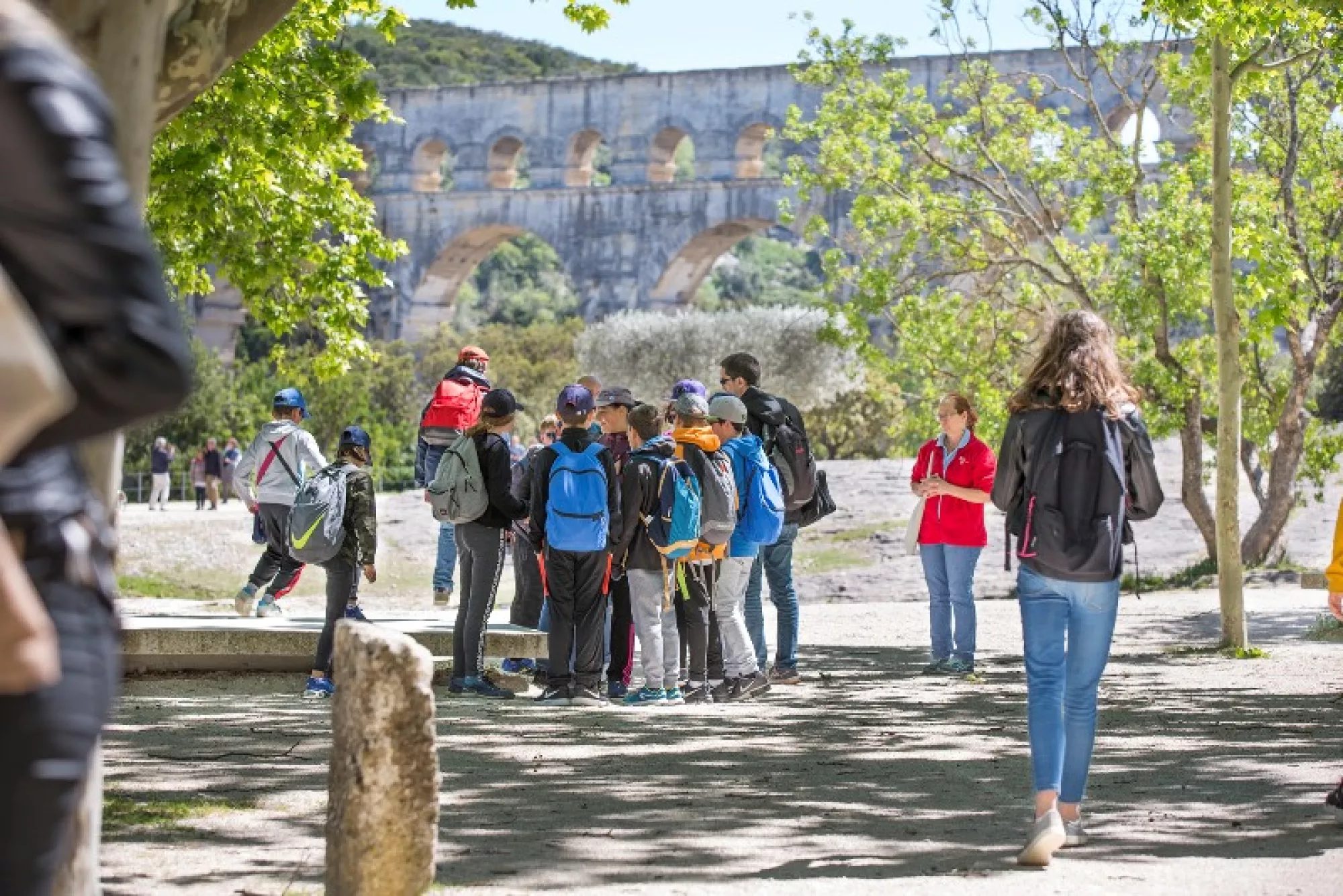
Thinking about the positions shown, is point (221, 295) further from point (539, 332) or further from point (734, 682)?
point (734, 682)

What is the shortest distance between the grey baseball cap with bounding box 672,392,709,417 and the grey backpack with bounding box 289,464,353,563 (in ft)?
4.91

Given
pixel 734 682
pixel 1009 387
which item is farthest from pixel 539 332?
pixel 734 682

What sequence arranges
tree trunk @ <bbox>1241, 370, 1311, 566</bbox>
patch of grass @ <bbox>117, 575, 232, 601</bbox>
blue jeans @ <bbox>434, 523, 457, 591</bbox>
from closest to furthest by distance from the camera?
1. blue jeans @ <bbox>434, 523, 457, 591</bbox>
2. tree trunk @ <bbox>1241, 370, 1311, 566</bbox>
3. patch of grass @ <bbox>117, 575, 232, 601</bbox>

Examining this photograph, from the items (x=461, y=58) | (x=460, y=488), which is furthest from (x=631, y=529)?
(x=461, y=58)

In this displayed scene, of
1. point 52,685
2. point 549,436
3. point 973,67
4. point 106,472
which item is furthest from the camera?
point 973,67

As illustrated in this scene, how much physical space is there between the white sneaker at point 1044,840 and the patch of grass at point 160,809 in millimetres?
2329

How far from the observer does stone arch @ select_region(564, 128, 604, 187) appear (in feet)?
159

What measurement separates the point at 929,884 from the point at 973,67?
595 inches

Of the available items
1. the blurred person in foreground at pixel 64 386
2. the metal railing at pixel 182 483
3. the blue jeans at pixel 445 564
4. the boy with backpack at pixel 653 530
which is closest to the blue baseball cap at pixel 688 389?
the boy with backpack at pixel 653 530

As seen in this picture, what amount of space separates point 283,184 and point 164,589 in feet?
22.4

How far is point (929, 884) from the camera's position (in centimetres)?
495

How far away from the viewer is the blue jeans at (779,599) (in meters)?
9.85

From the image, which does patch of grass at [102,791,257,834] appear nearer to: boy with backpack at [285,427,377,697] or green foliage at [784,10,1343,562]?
boy with backpack at [285,427,377,697]

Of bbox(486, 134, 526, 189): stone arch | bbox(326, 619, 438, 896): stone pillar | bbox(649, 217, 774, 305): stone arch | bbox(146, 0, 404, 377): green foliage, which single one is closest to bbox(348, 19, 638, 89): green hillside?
bbox(486, 134, 526, 189): stone arch
